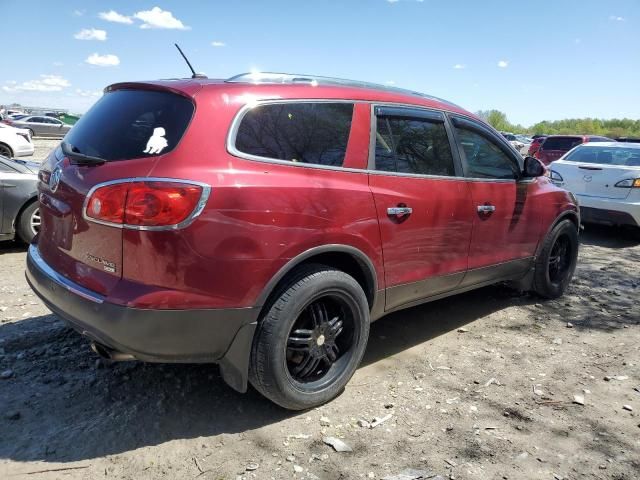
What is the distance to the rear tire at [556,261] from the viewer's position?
4863 mm

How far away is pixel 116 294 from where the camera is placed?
244 centimetres

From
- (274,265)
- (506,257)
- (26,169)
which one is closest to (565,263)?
(506,257)

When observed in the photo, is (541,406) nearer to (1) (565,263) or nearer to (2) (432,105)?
(2) (432,105)

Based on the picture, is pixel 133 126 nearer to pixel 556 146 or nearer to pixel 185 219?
pixel 185 219

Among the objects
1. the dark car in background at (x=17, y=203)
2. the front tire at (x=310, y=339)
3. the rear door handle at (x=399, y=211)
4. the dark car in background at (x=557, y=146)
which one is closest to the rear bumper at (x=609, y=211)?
the rear door handle at (x=399, y=211)

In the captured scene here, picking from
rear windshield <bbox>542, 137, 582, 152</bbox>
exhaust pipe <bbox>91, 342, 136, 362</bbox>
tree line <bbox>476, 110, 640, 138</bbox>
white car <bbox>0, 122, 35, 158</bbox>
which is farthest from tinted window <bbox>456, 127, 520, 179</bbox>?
tree line <bbox>476, 110, 640, 138</bbox>

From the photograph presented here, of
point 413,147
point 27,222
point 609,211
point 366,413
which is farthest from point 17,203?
point 609,211

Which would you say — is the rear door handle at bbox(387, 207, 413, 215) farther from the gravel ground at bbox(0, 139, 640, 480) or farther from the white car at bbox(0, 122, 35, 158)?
the white car at bbox(0, 122, 35, 158)

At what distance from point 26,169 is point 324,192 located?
15.8ft

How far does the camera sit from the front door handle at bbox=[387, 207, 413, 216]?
320cm

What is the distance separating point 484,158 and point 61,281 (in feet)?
10.2

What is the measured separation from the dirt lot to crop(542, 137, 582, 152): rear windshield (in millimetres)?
13684

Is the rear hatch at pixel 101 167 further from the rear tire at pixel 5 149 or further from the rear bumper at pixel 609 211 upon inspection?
the rear tire at pixel 5 149

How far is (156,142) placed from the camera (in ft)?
8.39
